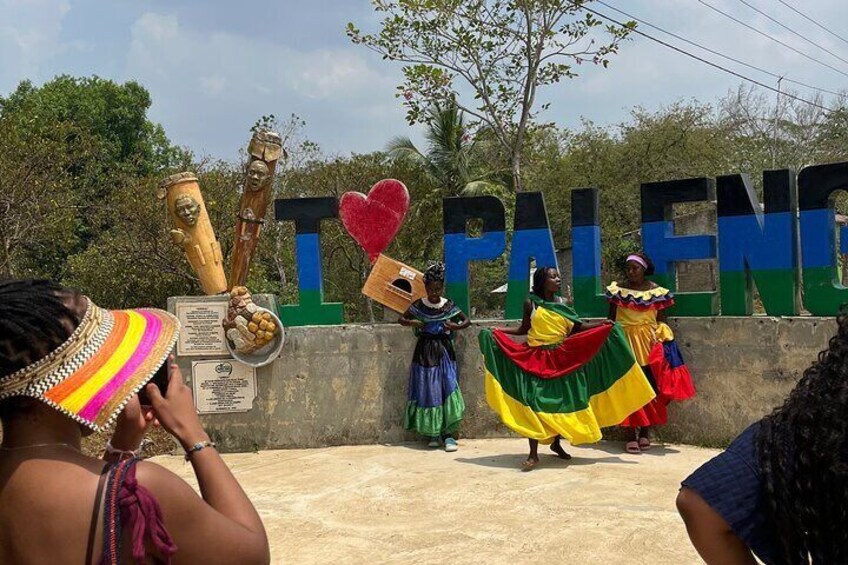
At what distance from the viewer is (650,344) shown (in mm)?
7234

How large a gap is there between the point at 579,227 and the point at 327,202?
2709mm

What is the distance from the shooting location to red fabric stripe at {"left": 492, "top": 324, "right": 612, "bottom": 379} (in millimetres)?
7035

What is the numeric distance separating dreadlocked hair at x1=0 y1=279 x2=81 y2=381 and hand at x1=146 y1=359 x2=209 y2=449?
22cm

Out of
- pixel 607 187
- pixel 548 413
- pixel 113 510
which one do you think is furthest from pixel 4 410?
pixel 607 187

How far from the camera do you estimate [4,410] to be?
1531mm

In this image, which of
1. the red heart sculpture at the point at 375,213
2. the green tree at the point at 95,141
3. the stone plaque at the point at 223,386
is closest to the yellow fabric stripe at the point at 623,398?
the red heart sculpture at the point at 375,213

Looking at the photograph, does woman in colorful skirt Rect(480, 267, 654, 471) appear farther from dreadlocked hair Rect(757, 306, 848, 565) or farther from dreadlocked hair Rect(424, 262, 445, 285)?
dreadlocked hair Rect(757, 306, 848, 565)

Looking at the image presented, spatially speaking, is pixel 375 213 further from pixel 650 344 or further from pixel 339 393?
pixel 650 344

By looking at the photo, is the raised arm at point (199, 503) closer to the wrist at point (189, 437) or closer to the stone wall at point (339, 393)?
the wrist at point (189, 437)

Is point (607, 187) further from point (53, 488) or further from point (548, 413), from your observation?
point (53, 488)

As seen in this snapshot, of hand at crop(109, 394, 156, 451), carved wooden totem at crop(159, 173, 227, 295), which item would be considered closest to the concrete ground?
carved wooden totem at crop(159, 173, 227, 295)

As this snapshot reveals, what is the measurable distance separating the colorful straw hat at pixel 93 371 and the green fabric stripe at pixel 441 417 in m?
6.31

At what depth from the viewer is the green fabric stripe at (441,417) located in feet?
25.6

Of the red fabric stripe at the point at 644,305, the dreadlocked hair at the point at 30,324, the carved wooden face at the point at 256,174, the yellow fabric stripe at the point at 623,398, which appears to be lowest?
the yellow fabric stripe at the point at 623,398
